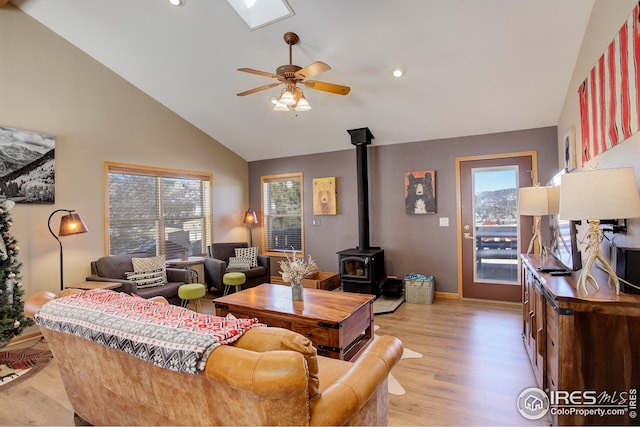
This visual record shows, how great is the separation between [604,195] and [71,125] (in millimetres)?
5148

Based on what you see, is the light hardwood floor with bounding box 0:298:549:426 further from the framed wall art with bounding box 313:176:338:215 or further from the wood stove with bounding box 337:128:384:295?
the framed wall art with bounding box 313:176:338:215

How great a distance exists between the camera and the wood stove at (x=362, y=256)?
→ 4.79 meters

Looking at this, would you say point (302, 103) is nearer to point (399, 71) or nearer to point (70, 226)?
point (399, 71)

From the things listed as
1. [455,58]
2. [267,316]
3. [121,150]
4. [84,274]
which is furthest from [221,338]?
[121,150]

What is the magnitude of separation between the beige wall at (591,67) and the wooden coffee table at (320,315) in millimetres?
1867

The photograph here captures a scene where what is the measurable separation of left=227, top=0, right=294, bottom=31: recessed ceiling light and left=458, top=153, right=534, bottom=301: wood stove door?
3.23 meters

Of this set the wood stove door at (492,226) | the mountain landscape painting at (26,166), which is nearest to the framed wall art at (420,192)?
the wood stove door at (492,226)

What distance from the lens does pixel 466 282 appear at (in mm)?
4883

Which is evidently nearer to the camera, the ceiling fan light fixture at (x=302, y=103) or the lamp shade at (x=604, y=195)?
the lamp shade at (x=604, y=195)

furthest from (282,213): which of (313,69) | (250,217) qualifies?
(313,69)

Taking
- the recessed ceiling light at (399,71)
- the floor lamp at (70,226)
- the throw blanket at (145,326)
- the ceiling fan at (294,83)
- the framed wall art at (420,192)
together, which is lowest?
the throw blanket at (145,326)

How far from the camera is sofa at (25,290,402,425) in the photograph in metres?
1.11

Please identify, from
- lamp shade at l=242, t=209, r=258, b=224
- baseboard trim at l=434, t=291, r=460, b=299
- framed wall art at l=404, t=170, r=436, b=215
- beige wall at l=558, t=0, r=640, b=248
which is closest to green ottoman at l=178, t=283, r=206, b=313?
lamp shade at l=242, t=209, r=258, b=224

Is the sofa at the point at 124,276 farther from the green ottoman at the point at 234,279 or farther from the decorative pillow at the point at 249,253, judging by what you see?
the decorative pillow at the point at 249,253
